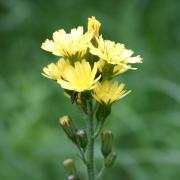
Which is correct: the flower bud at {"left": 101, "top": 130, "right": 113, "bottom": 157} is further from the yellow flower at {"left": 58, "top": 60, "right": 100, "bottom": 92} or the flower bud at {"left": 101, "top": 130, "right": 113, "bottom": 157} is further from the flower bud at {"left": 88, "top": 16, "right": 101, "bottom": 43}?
the flower bud at {"left": 88, "top": 16, "right": 101, "bottom": 43}

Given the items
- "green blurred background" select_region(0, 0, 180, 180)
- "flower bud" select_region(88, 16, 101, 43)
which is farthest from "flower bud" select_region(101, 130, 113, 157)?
"green blurred background" select_region(0, 0, 180, 180)

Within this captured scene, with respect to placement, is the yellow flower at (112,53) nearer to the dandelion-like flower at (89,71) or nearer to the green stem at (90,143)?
the dandelion-like flower at (89,71)

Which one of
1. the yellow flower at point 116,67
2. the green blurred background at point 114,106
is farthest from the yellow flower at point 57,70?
the green blurred background at point 114,106

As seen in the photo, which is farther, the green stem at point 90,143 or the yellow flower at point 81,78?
the green stem at point 90,143

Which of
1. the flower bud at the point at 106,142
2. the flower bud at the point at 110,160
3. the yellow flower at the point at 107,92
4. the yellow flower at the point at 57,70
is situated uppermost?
the yellow flower at the point at 57,70

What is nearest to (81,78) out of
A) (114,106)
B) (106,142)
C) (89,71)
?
(89,71)


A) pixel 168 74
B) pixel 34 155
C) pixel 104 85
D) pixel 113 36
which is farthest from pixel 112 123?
pixel 104 85

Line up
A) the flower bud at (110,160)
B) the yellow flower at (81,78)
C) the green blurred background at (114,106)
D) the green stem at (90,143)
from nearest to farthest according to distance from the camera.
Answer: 1. the yellow flower at (81,78)
2. the green stem at (90,143)
3. the flower bud at (110,160)
4. the green blurred background at (114,106)

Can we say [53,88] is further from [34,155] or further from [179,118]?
[179,118]
